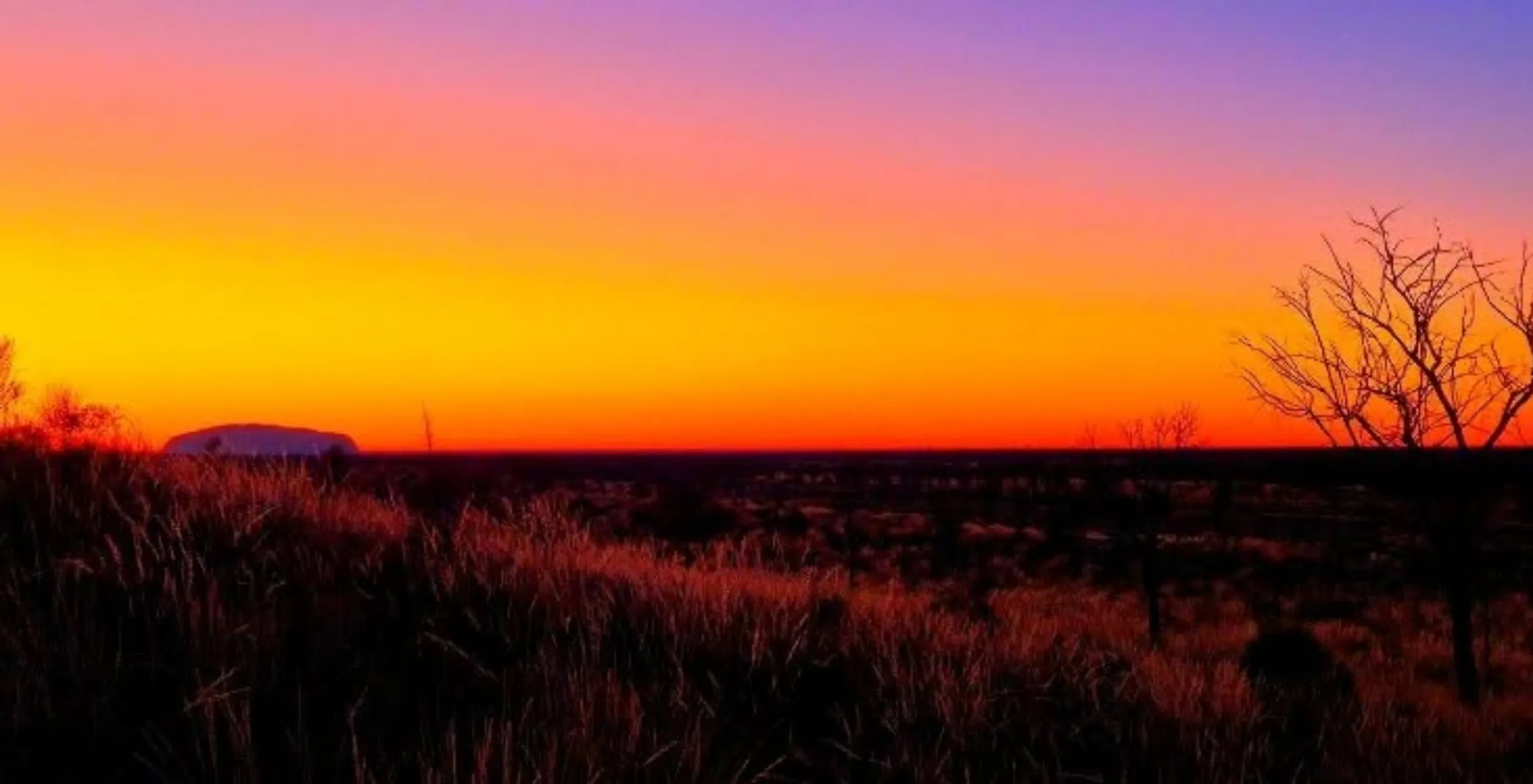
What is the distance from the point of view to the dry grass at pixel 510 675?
4.57 m

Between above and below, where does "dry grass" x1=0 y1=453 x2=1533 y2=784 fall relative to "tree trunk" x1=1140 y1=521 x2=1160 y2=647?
above

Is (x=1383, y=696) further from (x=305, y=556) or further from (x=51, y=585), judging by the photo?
(x=51, y=585)

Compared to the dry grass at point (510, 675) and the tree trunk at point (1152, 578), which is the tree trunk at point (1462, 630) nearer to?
the dry grass at point (510, 675)

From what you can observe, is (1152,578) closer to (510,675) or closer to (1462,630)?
(1462,630)

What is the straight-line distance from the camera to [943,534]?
47.3m

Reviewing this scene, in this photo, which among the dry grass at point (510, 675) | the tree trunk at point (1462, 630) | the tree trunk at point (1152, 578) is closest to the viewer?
the dry grass at point (510, 675)

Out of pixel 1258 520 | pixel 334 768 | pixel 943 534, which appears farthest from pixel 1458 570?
pixel 1258 520

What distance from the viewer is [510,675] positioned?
5707 millimetres

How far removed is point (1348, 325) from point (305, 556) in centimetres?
1074

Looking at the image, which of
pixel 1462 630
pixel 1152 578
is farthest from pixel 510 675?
pixel 1152 578

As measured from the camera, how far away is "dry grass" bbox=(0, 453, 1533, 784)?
4574mm

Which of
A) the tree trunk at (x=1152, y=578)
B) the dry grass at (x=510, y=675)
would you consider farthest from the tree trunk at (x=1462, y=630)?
the tree trunk at (x=1152, y=578)

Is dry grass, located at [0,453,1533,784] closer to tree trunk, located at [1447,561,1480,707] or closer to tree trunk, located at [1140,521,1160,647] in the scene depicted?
tree trunk, located at [1447,561,1480,707]

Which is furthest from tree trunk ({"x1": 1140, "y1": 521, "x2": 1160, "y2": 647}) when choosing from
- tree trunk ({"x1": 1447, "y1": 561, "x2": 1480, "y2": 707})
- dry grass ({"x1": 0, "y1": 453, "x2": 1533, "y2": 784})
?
dry grass ({"x1": 0, "y1": 453, "x2": 1533, "y2": 784})
